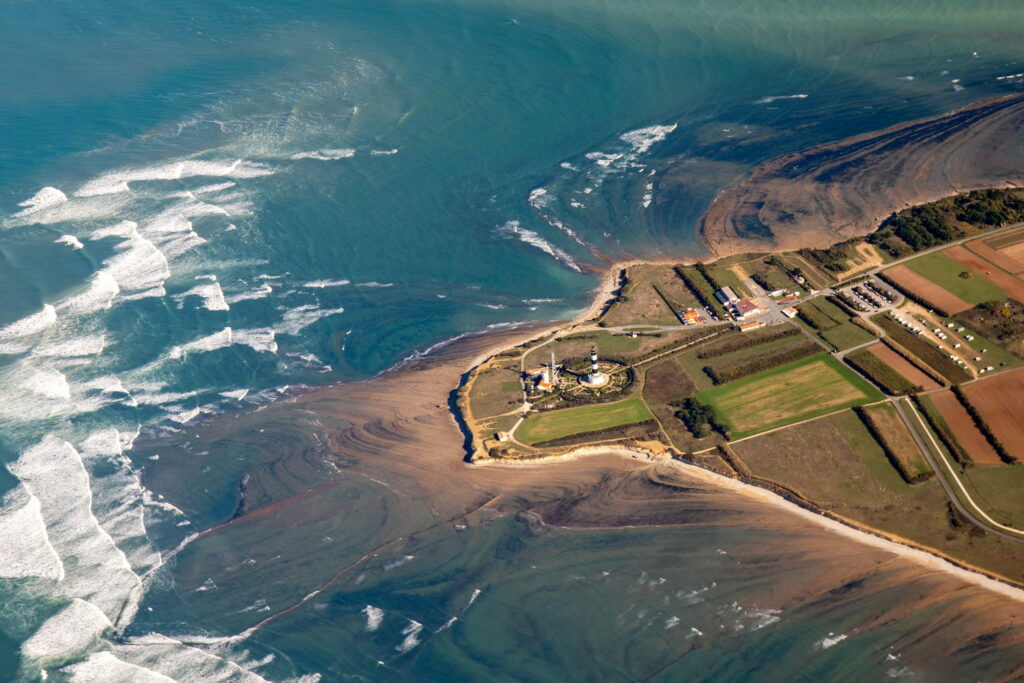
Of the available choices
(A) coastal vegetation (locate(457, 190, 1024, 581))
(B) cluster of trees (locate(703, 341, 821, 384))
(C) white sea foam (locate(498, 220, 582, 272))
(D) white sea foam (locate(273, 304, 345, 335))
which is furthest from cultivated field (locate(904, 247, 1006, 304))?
Result: (D) white sea foam (locate(273, 304, 345, 335))

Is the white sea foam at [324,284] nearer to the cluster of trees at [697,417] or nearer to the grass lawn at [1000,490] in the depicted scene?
the cluster of trees at [697,417]

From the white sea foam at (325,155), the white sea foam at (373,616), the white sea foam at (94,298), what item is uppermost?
the white sea foam at (325,155)

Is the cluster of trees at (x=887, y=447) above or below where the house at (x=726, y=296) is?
below

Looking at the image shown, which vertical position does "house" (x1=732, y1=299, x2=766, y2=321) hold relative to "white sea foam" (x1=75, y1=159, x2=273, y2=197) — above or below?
below

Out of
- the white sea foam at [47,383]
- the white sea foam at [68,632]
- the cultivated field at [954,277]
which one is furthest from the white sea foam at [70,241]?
the cultivated field at [954,277]

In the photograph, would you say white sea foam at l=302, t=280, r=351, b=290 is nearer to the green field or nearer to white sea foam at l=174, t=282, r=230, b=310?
white sea foam at l=174, t=282, r=230, b=310

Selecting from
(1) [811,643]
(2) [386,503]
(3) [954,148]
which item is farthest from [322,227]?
(3) [954,148]

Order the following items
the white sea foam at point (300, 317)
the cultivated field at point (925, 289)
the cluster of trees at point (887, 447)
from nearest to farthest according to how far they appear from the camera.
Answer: the cluster of trees at point (887, 447) < the cultivated field at point (925, 289) < the white sea foam at point (300, 317)
